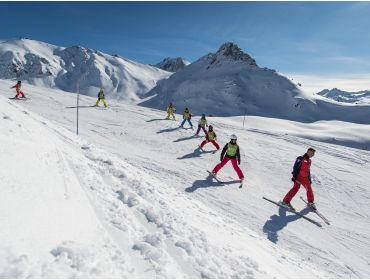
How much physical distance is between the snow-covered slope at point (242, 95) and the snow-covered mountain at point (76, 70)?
2251cm

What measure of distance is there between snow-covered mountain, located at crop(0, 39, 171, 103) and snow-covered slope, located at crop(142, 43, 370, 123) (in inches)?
886

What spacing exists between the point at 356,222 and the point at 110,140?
420 inches

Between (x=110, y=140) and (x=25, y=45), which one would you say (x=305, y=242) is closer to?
(x=110, y=140)

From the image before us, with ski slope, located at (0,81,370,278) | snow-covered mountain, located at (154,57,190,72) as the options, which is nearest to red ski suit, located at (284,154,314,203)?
ski slope, located at (0,81,370,278)

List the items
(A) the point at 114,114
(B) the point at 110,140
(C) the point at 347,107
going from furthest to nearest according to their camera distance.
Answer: (C) the point at 347,107, (A) the point at 114,114, (B) the point at 110,140

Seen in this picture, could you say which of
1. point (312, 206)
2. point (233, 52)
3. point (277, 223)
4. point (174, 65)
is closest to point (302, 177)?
point (312, 206)

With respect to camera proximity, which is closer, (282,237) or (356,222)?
(282,237)

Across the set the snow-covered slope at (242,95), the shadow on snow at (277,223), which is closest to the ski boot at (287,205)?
the shadow on snow at (277,223)

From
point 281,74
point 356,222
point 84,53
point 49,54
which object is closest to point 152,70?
point 84,53

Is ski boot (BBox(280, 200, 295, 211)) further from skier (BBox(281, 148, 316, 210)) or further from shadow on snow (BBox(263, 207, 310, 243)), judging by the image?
shadow on snow (BBox(263, 207, 310, 243))

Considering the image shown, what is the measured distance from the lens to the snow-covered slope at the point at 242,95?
65062mm

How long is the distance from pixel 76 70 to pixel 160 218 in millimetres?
141172

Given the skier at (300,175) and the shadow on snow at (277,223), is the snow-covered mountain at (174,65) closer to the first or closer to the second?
the skier at (300,175)

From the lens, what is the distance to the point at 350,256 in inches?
287
